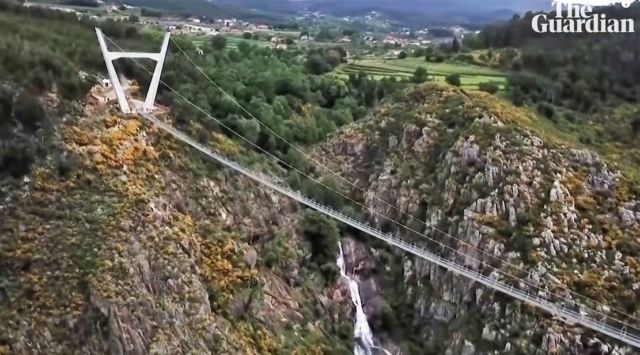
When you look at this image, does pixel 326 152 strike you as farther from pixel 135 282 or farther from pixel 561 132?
pixel 135 282

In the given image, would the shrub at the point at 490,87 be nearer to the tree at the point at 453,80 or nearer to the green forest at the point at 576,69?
the green forest at the point at 576,69

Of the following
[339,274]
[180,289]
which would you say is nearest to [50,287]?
[180,289]

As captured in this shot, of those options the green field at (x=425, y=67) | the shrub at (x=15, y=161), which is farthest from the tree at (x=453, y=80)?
the shrub at (x=15, y=161)

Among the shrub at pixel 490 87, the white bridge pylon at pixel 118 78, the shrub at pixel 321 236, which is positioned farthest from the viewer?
the shrub at pixel 490 87

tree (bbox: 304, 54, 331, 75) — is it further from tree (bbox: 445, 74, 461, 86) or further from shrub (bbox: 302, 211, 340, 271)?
shrub (bbox: 302, 211, 340, 271)

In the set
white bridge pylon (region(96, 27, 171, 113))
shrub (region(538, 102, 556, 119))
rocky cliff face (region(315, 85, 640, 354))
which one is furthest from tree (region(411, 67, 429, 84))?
white bridge pylon (region(96, 27, 171, 113))

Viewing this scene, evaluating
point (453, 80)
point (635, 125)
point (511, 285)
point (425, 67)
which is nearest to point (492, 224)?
point (511, 285)
